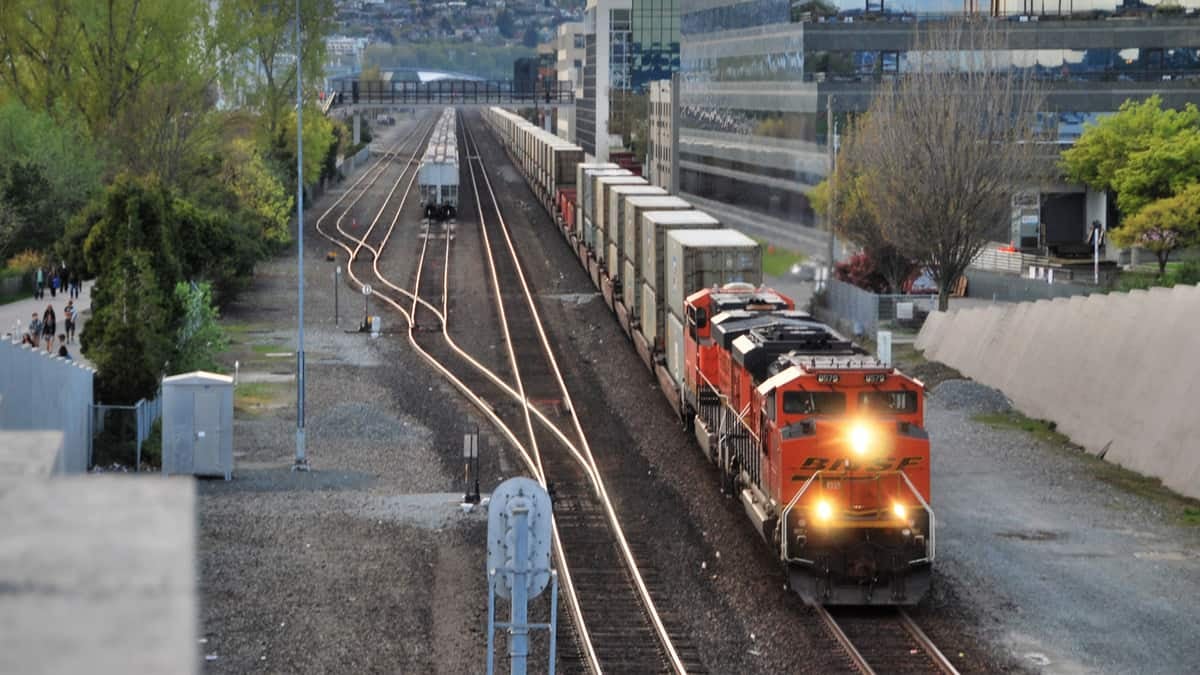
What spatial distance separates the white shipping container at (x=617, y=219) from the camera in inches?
1999

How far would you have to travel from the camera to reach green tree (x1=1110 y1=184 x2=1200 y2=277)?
194 ft

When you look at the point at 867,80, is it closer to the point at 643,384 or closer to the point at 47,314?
the point at 643,384

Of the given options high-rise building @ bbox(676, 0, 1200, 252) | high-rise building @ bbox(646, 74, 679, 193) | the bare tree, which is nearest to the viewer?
the bare tree

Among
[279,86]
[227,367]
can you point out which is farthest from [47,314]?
[279,86]

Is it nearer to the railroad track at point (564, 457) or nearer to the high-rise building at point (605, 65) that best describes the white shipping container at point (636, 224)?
the railroad track at point (564, 457)

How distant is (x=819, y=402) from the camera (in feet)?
65.9

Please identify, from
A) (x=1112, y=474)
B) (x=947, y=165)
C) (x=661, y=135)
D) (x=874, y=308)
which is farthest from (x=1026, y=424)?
(x=661, y=135)

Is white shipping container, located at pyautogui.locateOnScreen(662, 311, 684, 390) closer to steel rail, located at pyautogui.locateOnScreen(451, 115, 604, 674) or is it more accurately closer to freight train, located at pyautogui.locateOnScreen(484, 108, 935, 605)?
freight train, located at pyautogui.locateOnScreen(484, 108, 935, 605)

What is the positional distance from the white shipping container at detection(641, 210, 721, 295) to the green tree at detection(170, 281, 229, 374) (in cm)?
1087

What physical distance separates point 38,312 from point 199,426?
22.4 m

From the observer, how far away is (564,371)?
140ft

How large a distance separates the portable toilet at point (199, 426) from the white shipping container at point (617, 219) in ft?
72.3

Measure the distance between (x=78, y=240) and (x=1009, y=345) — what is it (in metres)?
29.4

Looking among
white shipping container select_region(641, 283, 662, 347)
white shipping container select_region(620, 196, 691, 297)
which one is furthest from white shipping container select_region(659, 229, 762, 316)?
white shipping container select_region(620, 196, 691, 297)
